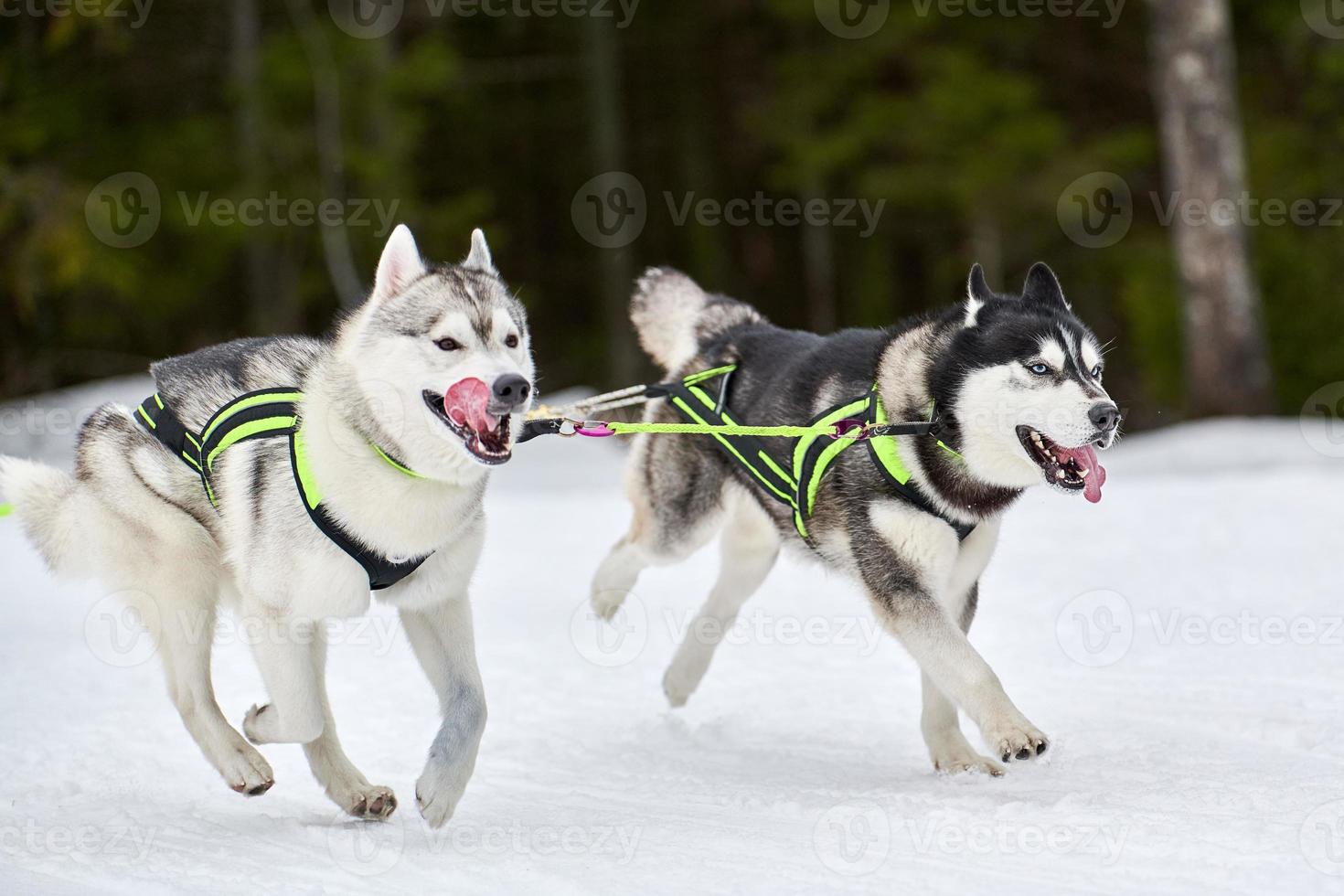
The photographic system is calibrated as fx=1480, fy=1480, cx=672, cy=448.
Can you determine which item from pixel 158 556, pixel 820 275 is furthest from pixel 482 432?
pixel 820 275

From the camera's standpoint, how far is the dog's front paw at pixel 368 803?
14.2 ft

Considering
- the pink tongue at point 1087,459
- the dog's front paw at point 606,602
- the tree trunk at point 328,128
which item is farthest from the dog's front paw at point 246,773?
the tree trunk at point 328,128

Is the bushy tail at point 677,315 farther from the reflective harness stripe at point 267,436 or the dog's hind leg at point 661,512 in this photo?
the reflective harness stripe at point 267,436

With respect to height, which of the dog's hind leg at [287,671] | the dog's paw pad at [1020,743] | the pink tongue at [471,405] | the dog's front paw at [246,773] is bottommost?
the dog's paw pad at [1020,743]

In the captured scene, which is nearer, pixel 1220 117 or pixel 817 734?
pixel 817 734

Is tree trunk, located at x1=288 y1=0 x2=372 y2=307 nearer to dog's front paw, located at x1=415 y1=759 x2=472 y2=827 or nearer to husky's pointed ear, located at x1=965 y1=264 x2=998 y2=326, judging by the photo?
husky's pointed ear, located at x1=965 y1=264 x2=998 y2=326

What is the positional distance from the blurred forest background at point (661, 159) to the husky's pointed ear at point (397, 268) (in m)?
9.91

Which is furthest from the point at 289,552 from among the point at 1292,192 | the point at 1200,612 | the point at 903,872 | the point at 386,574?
the point at 1292,192

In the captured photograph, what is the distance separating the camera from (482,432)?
3.85 meters

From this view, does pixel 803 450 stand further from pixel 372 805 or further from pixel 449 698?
Result: pixel 372 805

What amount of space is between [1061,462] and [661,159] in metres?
21.6

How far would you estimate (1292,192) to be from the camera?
55.0 feet

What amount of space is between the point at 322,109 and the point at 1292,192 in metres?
11.6

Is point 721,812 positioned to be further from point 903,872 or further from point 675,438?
point 675,438
